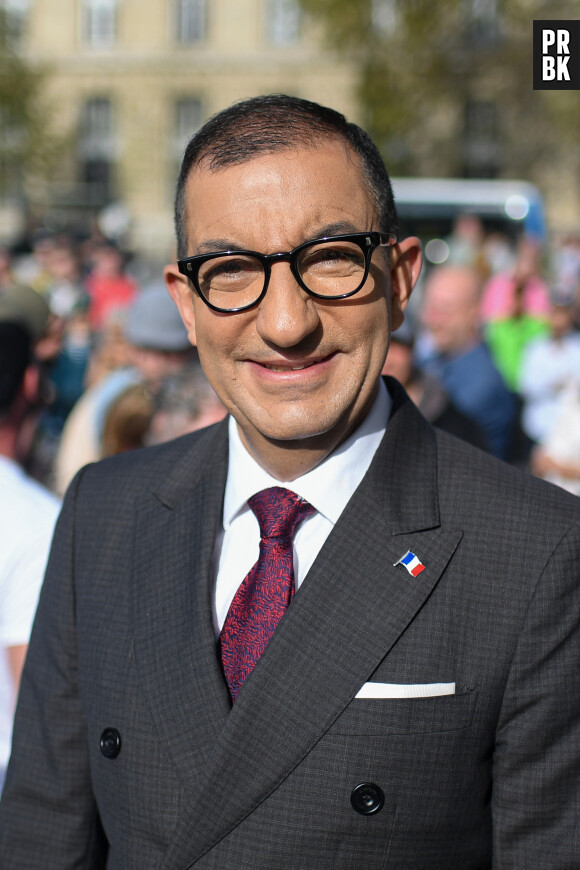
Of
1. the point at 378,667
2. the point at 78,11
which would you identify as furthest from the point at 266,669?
the point at 78,11

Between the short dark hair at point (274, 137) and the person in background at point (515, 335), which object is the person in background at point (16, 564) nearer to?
the short dark hair at point (274, 137)

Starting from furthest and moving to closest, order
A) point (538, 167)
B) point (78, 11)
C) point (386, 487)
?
point (78, 11) < point (538, 167) < point (386, 487)

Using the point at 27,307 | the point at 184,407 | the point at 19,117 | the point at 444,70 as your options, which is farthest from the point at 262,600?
the point at 19,117

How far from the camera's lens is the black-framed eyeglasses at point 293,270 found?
4.97 ft

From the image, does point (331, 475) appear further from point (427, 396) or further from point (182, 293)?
point (427, 396)

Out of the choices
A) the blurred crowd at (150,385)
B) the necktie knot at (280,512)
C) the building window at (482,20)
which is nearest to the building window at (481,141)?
the building window at (482,20)

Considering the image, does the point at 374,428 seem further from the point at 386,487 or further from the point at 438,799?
the point at 438,799

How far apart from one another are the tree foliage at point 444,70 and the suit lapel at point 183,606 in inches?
779

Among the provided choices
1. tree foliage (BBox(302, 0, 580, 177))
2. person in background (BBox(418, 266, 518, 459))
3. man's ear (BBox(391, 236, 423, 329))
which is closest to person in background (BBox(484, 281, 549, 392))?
person in background (BBox(418, 266, 518, 459))

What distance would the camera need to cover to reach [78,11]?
3500 centimetres

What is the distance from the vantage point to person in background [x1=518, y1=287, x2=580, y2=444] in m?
6.54

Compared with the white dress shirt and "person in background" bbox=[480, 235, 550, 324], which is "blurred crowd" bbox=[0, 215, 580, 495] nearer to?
"person in background" bbox=[480, 235, 550, 324]

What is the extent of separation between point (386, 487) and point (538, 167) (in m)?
29.4

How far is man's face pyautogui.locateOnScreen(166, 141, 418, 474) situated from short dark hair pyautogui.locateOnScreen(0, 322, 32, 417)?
3.78ft
